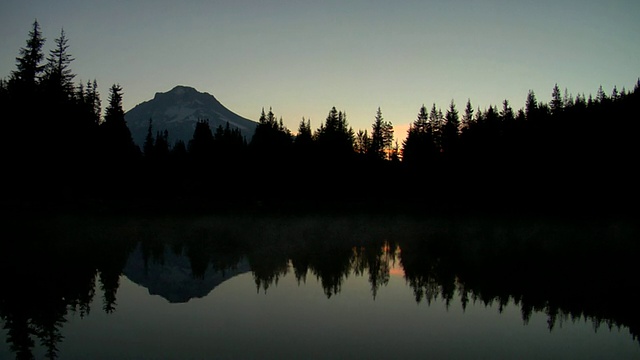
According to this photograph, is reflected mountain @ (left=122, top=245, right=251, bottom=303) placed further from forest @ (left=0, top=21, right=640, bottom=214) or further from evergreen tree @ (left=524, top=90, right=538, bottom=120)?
evergreen tree @ (left=524, top=90, right=538, bottom=120)

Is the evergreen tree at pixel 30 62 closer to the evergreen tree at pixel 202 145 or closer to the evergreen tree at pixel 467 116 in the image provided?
the evergreen tree at pixel 202 145

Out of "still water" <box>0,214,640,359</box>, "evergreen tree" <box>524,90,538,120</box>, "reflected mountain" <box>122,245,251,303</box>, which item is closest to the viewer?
"still water" <box>0,214,640,359</box>

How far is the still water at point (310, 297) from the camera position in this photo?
1091cm

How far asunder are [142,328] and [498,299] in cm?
1140

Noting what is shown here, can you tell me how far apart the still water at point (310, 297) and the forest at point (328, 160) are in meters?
26.0

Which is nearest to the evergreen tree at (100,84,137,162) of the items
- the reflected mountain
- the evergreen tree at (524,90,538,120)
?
the reflected mountain

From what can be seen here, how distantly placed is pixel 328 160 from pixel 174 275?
7202cm

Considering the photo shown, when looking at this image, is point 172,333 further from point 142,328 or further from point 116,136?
point 116,136

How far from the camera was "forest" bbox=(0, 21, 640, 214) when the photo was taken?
2044 inches

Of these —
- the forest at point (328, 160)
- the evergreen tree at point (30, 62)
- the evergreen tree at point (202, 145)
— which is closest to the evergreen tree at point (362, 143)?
the forest at point (328, 160)

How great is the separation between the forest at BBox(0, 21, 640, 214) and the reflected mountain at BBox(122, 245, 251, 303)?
1228 inches

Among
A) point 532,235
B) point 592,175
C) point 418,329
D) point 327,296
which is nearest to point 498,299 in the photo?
point 418,329

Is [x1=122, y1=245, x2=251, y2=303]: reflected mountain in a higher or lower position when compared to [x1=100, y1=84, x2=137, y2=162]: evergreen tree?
lower

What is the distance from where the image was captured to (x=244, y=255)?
2459 centimetres
